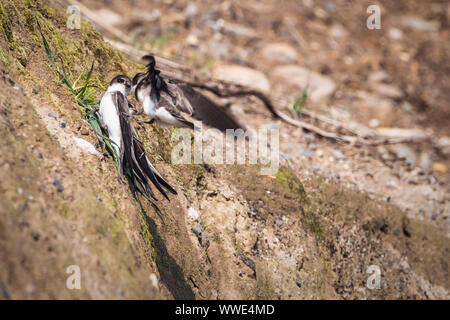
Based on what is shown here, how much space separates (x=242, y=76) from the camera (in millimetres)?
5410

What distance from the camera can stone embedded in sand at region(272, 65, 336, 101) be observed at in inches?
237

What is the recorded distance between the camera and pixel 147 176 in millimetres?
2201

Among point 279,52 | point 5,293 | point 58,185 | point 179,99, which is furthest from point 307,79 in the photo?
point 5,293

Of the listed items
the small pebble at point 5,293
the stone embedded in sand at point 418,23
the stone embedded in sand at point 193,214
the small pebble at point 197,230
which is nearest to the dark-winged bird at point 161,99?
the stone embedded in sand at point 193,214

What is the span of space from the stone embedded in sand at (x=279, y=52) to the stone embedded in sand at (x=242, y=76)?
1.05 m

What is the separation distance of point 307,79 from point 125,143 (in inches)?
182

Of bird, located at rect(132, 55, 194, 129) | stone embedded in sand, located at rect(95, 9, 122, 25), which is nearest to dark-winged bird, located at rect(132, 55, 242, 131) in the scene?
bird, located at rect(132, 55, 194, 129)

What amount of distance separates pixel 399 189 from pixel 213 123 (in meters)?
2.07

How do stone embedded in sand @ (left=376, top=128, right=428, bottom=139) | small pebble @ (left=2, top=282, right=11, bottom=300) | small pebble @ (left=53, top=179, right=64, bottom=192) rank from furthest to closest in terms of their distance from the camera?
stone embedded in sand @ (left=376, top=128, right=428, bottom=139) < small pebble @ (left=53, top=179, right=64, bottom=192) < small pebble @ (left=2, top=282, right=11, bottom=300)

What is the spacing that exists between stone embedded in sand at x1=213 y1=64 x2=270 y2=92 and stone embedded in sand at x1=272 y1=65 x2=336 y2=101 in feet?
2.35

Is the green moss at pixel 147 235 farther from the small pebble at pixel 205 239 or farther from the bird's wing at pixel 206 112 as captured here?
the bird's wing at pixel 206 112

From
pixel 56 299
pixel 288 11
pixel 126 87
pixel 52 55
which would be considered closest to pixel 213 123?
pixel 126 87

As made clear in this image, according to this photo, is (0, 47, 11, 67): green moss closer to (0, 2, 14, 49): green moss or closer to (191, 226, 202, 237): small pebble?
(0, 2, 14, 49): green moss

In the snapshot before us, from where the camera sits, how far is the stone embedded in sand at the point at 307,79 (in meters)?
6.02
